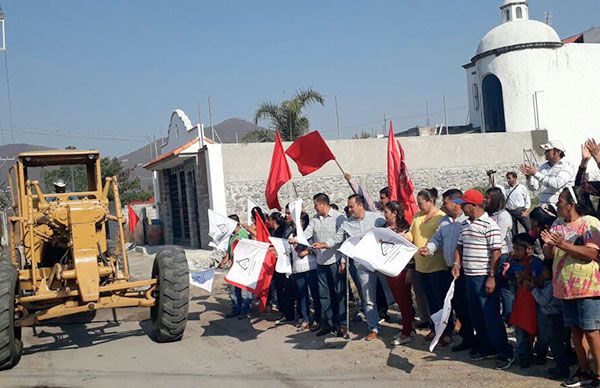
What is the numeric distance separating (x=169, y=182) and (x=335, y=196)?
7.07 m

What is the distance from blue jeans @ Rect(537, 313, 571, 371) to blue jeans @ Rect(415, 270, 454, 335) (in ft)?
4.94

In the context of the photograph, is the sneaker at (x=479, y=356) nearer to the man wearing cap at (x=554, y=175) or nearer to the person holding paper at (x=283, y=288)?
the man wearing cap at (x=554, y=175)

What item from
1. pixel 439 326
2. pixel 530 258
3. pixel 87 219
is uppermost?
pixel 87 219

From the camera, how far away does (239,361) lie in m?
7.71

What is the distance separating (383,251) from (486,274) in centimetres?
122

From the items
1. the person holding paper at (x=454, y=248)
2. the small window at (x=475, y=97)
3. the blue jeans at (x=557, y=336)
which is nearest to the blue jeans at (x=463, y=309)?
the person holding paper at (x=454, y=248)

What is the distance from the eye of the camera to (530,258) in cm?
627

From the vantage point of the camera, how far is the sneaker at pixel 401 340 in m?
7.65

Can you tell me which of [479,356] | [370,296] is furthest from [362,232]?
[479,356]

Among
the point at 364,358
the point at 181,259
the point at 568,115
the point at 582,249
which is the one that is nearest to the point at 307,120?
the point at 568,115

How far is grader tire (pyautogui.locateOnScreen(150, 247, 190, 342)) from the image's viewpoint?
27.5ft

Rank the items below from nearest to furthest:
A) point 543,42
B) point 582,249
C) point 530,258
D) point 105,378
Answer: point 582,249
point 530,258
point 105,378
point 543,42

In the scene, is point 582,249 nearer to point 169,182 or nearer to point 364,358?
point 364,358

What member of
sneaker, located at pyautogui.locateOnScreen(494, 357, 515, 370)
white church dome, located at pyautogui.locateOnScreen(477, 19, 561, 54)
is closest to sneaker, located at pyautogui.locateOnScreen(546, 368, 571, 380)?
sneaker, located at pyautogui.locateOnScreen(494, 357, 515, 370)
